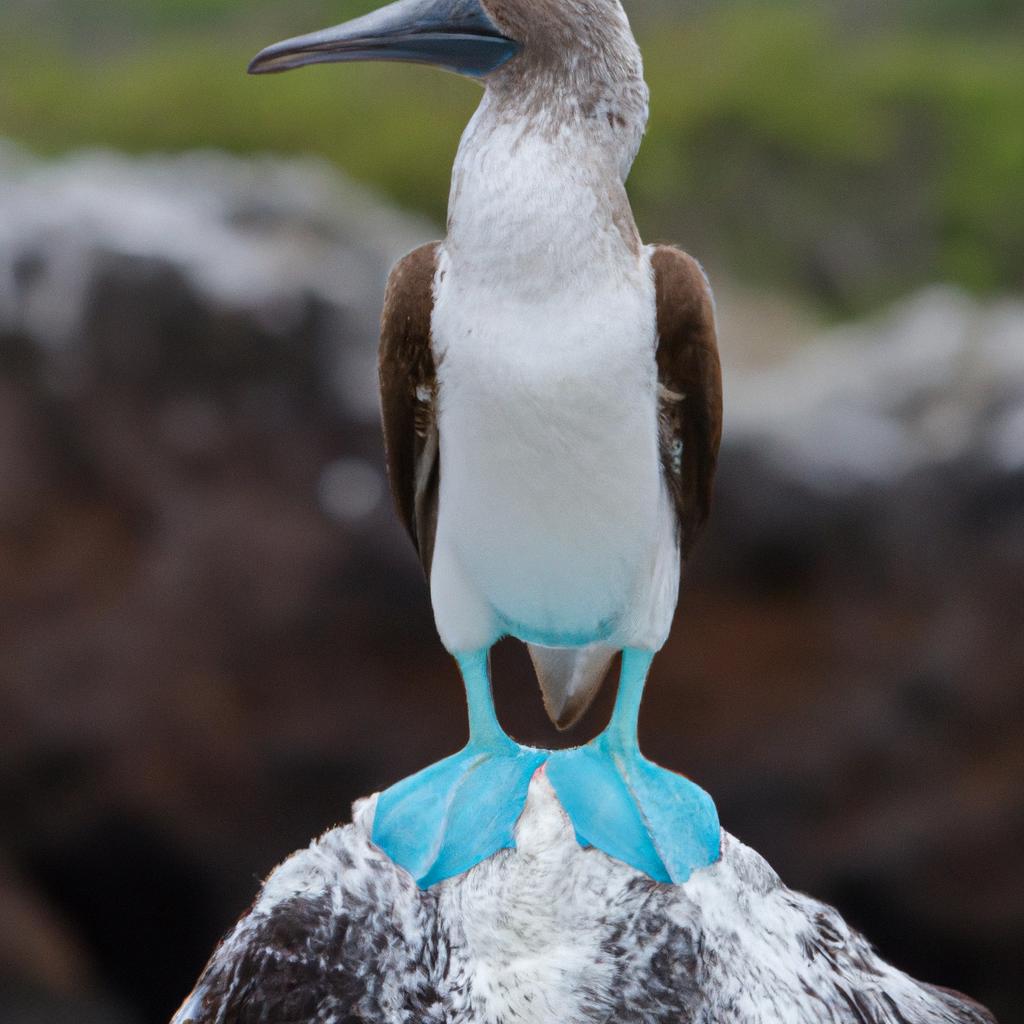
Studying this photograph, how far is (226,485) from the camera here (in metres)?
4.15

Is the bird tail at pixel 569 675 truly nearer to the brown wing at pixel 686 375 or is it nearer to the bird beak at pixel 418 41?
the brown wing at pixel 686 375

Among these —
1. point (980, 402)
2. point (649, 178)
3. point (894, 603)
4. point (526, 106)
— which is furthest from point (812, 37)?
point (526, 106)

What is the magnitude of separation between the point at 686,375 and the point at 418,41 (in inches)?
21.1

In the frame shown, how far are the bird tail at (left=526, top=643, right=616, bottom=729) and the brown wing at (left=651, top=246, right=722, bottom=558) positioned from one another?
0.90 feet

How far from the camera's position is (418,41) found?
168cm

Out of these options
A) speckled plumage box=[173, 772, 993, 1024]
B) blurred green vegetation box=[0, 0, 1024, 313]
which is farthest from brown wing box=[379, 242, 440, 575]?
blurred green vegetation box=[0, 0, 1024, 313]

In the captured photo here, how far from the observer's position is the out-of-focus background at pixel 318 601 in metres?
4.05

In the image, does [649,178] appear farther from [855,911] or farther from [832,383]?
[855,911]

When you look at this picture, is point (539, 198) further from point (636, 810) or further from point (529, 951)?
point (529, 951)

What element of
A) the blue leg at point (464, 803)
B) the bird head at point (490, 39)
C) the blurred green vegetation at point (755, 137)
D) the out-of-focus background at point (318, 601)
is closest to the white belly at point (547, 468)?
the blue leg at point (464, 803)

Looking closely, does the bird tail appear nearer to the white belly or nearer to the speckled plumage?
the white belly

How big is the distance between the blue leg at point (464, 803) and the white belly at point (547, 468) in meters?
0.14

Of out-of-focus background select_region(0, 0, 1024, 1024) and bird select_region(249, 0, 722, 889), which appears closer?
bird select_region(249, 0, 722, 889)

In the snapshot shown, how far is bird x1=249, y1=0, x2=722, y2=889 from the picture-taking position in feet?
5.42
